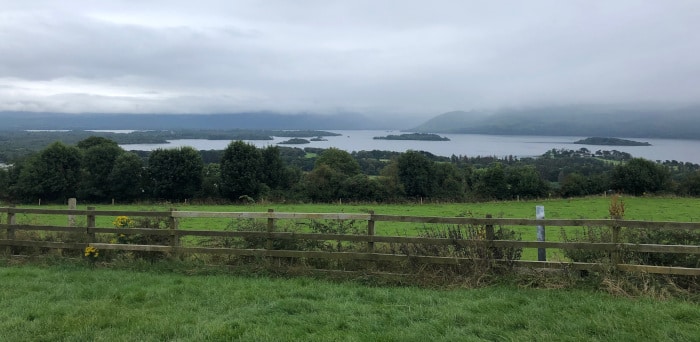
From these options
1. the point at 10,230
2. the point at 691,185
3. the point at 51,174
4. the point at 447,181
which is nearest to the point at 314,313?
the point at 10,230

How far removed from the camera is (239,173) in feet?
188

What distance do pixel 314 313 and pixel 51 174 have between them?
207 feet

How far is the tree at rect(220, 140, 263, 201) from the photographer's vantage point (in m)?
56.9

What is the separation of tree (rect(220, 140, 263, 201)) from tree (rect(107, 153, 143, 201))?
10462 mm

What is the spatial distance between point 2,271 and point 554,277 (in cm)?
1016

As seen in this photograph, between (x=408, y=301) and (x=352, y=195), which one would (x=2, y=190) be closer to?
(x=352, y=195)

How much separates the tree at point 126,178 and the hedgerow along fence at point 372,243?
5019 centimetres

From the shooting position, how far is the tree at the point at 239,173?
5688cm

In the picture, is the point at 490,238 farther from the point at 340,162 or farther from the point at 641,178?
the point at 340,162

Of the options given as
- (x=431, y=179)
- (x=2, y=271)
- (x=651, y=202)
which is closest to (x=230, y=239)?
(x=2, y=271)

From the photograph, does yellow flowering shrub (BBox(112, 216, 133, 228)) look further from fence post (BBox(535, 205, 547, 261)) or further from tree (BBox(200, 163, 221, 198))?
tree (BBox(200, 163, 221, 198))

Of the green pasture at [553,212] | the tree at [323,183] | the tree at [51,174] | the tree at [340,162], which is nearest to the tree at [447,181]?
the tree at [340,162]

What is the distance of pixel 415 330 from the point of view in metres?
5.51

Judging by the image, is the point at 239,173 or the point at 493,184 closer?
the point at 239,173
